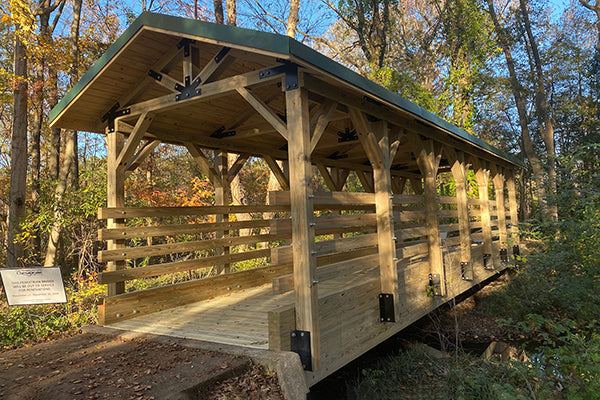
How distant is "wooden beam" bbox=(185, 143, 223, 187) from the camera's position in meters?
6.63

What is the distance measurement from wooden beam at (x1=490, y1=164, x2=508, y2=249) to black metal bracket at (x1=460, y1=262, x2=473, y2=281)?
2.82m

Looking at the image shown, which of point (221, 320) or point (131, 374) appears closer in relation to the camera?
point (131, 374)

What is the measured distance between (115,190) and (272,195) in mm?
2893

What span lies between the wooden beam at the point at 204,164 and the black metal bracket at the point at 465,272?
176 inches

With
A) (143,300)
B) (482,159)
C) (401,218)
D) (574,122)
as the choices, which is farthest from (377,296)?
→ (574,122)

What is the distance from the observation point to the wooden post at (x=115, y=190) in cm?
524

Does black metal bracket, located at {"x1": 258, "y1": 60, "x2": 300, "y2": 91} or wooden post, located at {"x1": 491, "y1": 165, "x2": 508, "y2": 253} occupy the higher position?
black metal bracket, located at {"x1": 258, "y1": 60, "x2": 300, "y2": 91}

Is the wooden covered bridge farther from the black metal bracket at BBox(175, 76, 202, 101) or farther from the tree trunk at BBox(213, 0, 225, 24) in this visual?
the tree trunk at BBox(213, 0, 225, 24)

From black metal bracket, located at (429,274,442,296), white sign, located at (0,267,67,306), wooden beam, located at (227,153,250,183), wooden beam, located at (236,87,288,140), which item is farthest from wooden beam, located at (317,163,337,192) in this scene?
white sign, located at (0,267,67,306)

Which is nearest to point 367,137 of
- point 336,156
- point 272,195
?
point 272,195

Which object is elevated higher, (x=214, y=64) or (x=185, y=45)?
(x=185, y=45)

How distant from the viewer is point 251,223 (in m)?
7.27

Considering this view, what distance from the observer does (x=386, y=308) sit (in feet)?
15.4

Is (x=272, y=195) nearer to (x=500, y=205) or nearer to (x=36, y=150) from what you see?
(x=500, y=205)
